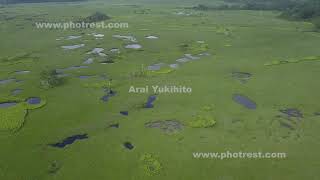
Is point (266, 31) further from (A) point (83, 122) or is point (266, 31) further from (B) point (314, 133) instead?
(A) point (83, 122)

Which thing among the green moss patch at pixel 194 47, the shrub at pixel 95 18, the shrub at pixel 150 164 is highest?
the shrub at pixel 95 18

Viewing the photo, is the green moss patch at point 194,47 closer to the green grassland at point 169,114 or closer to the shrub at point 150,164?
the green grassland at point 169,114

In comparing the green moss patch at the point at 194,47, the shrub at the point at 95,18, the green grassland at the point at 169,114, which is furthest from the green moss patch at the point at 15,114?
the shrub at the point at 95,18

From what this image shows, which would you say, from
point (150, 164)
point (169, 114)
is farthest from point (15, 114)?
point (150, 164)

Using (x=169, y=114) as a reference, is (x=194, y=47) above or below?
above

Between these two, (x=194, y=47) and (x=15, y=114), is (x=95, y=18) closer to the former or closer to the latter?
(x=194, y=47)

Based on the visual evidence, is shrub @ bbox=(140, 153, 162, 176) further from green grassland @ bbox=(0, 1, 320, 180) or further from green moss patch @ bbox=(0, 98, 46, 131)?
green moss patch @ bbox=(0, 98, 46, 131)

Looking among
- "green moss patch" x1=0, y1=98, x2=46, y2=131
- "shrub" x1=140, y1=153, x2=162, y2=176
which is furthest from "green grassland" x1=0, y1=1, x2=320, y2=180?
"green moss patch" x1=0, y1=98, x2=46, y2=131

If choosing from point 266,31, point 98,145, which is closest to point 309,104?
point 98,145
